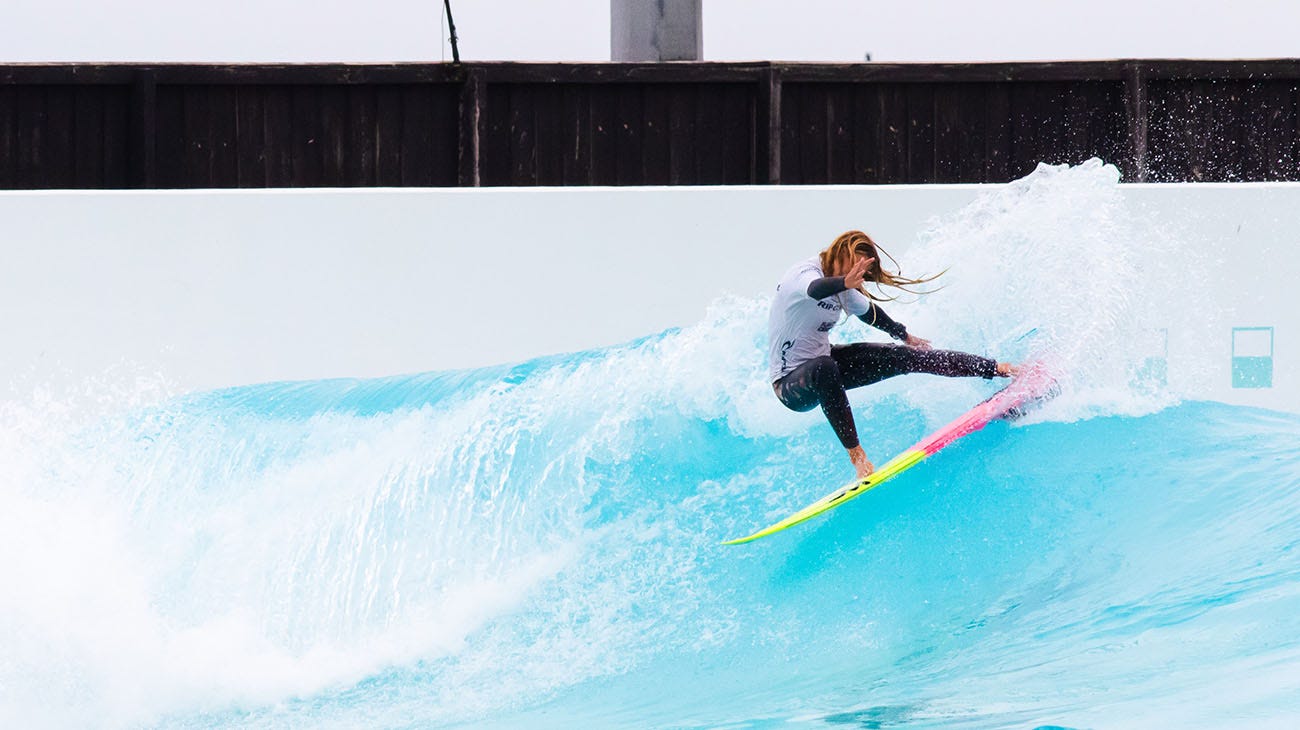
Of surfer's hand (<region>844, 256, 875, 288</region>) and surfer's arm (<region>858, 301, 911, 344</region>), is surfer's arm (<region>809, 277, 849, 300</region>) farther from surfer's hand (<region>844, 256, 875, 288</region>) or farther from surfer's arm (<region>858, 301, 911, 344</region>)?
surfer's arm (<region>858, 301, 911, 344</region>)

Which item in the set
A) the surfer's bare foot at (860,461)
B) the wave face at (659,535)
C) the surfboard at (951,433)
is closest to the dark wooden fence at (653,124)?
the wave face at (659,535)

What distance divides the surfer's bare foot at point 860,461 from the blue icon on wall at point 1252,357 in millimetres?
1665

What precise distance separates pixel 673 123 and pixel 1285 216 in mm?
2624

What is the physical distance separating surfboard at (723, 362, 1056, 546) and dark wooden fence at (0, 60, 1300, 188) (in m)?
1.22

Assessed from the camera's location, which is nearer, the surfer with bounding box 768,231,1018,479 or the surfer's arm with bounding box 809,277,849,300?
the surfer's arm with bounding box 809,277,849,300

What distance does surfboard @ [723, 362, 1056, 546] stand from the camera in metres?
5.25

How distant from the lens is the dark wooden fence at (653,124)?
246 inches

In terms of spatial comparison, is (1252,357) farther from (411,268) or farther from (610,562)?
(411,268)


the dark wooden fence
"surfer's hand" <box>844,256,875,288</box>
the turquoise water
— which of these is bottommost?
A: the turquoise water

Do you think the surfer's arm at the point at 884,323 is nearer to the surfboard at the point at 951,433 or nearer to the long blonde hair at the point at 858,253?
the long blonde hair at the point at 858,253

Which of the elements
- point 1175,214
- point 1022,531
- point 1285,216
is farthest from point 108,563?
point 1285,216

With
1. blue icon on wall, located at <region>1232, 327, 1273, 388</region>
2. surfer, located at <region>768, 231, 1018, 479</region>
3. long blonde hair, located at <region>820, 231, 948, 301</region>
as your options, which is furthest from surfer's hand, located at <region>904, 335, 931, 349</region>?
blue icon on wall, located at <region>1232, 327, 1273, 388</region>

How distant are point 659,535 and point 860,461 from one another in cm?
85

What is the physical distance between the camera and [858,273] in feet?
16.6
